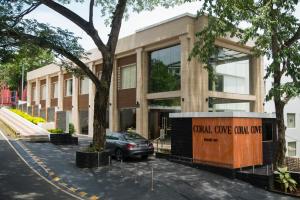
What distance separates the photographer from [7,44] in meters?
18.1

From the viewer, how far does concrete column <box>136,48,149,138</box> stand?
30.1 meters

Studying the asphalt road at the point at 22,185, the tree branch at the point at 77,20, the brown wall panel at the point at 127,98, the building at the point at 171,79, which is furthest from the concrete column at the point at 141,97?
the asphalt road at the point at 22,185

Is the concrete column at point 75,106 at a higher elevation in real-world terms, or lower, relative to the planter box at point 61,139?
higher

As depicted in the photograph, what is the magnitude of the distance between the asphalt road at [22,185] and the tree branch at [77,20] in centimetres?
753

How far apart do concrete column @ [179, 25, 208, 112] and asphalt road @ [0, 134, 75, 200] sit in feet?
38.5

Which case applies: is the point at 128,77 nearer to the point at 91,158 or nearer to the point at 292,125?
the point at 91,158

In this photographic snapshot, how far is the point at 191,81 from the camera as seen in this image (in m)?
25.9

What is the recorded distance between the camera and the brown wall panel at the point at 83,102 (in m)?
40.2

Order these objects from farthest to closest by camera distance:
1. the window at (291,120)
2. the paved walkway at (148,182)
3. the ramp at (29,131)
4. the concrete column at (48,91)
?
the concrete column at (48,91)
the window at (291,120)
the ramp at (29,131)
the paved walkway at (148,182)

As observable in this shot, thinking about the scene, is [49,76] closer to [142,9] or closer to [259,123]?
[142,9]

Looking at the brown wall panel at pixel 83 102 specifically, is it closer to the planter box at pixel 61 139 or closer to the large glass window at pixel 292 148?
the planter box at pixel 61 139

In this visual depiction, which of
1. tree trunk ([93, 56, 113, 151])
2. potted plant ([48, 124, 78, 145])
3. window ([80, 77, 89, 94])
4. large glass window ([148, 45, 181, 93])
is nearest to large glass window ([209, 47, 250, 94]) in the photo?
large glass window ([148, 45, 181, 93])

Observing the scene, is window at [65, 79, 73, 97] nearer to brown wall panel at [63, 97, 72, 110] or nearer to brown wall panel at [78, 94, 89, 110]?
brown wall panel at [63, 97, 72, 110]

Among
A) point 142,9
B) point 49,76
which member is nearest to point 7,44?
point 142,9
